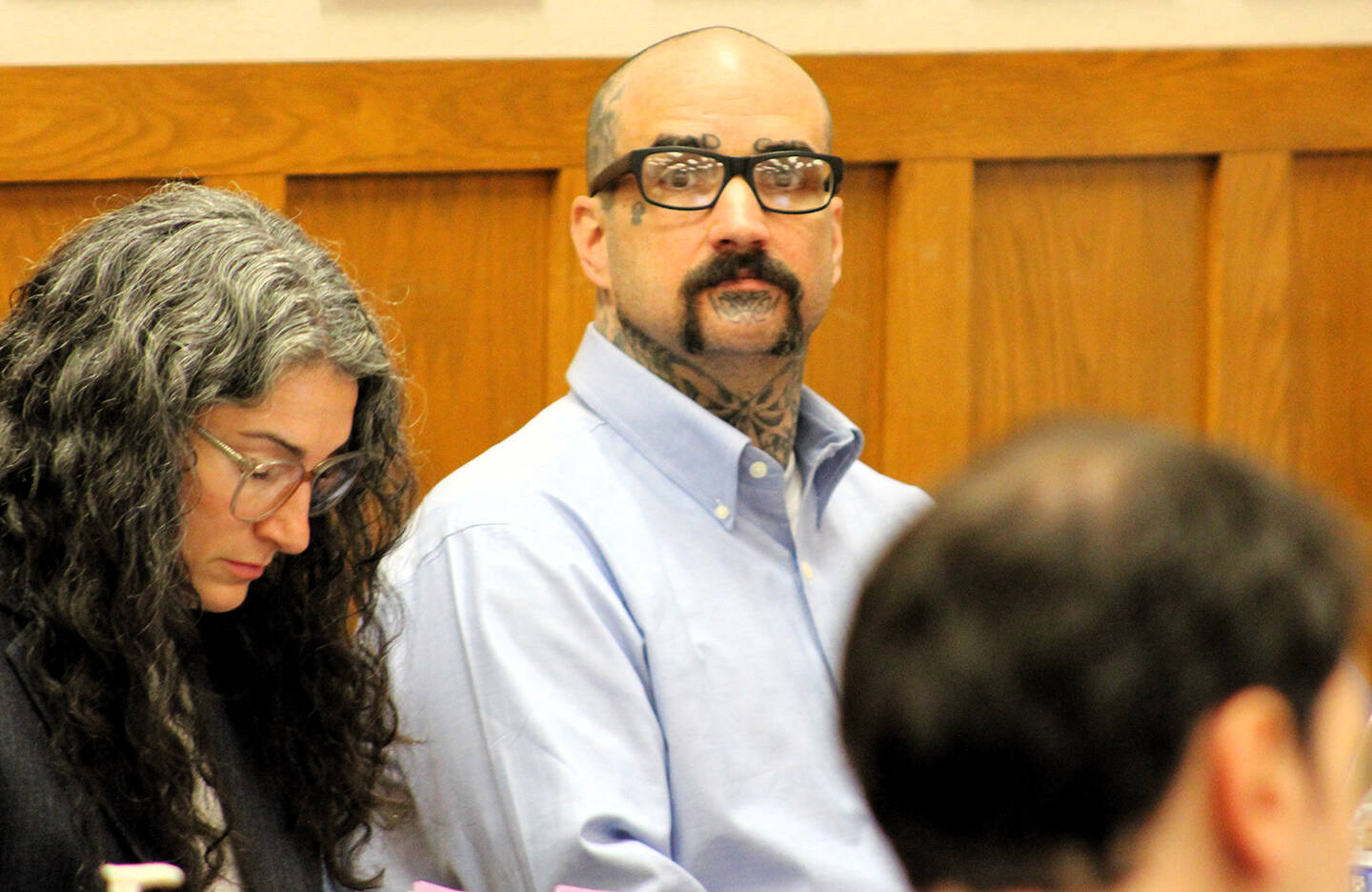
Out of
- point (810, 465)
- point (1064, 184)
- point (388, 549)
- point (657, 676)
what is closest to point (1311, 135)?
point (1064, 184)

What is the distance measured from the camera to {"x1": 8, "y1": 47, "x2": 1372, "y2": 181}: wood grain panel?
6.36 ft

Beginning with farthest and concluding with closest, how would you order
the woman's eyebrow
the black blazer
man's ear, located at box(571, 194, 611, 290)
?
1. man's ear, located at box(571, 194, 611, 290)
2. the woman's eyebrow
3. the black blazer

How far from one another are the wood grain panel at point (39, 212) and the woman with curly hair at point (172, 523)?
2.38 feet

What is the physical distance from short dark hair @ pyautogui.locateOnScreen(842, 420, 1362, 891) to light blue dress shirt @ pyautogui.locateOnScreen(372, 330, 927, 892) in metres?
0.75

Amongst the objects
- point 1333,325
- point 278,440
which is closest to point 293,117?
point 278,440

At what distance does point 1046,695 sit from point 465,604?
3.07 feet

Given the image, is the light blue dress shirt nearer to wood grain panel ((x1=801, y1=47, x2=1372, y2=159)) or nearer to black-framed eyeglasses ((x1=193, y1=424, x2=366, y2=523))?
black-framed eyeglasses ((x1=193, y1=424, x2=366, y2=523))

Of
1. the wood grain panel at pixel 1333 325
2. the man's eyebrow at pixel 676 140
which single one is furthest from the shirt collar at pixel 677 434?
the wood grain panel at pixel 1333 325

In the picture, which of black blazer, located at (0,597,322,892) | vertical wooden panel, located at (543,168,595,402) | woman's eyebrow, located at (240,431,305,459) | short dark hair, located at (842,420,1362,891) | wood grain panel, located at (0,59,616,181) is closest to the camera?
short dark hair, located at (842,420,1362,891)

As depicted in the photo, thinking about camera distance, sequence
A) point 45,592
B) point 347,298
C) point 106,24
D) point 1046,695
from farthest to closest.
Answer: point 106,24
point 347,298
point 45,592
point 1046,695

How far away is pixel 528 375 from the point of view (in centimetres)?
206

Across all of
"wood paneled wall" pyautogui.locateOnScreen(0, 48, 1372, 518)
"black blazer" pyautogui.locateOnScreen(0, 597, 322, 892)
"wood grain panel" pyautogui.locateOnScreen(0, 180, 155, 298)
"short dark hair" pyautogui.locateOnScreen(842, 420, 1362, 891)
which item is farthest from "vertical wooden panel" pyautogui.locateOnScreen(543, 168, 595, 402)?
"short dark hair" pyautogui.locateOnScreen(842, 420, 1362, 891)

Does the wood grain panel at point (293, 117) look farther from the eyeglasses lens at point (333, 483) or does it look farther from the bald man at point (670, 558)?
the eyeglasses lens at point (333, 483)

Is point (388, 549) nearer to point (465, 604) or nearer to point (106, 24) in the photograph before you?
point (465, 604)
